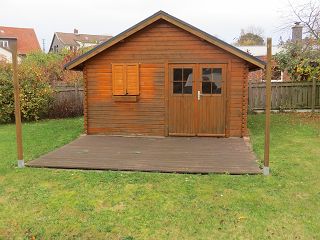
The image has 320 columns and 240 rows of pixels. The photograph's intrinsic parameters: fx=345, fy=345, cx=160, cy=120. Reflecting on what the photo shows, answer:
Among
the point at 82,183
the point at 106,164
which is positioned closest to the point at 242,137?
the point at 106,164

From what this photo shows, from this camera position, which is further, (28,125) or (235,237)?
(28,125)

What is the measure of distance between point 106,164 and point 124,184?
125 centimetres

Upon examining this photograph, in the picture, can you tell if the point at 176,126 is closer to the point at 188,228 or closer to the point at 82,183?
the point at 82,183

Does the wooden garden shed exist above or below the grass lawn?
above

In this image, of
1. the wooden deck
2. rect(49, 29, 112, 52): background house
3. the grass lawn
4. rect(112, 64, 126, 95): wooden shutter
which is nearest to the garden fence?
the wooden deck

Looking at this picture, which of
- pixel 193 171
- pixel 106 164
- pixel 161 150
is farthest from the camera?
pixel 161 150

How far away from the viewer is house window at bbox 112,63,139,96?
33.3 ft

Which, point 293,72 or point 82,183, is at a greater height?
point 293,72

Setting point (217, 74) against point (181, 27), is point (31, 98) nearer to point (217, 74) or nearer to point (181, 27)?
point (181, 27)

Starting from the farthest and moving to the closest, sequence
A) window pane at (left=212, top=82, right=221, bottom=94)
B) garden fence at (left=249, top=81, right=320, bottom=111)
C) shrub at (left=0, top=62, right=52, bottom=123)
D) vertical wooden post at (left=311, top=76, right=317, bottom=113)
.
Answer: garden fence at (left=249, top=81, right=320, bottom=111) < vertical wooden post at (left=311, top=76, right=317, bottom=113) < shrub at (left=0, top=62, right=52, bottom=123) < window pane at (left=212, top=82, right=221, bottom=94)

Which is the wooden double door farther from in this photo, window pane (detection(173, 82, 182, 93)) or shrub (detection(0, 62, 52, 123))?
shrub (detection(0, 62, 52, 123))

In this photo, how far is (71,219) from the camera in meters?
4.51

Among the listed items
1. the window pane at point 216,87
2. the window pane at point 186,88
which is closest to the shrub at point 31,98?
the window pane at point 186,88

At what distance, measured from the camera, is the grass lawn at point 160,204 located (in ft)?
13.8
